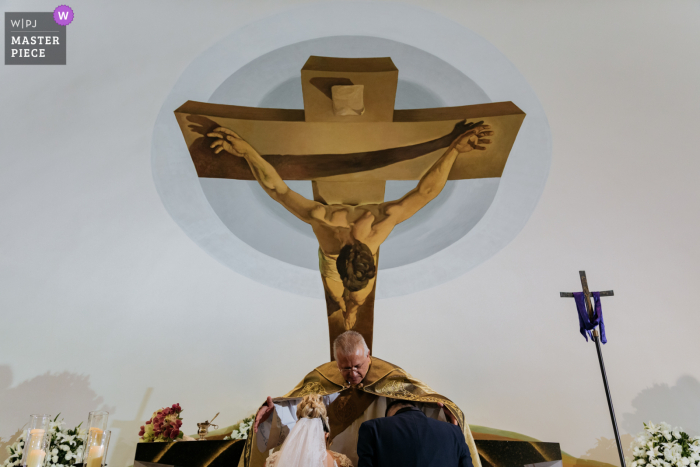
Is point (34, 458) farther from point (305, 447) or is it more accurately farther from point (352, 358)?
point (352, 358)

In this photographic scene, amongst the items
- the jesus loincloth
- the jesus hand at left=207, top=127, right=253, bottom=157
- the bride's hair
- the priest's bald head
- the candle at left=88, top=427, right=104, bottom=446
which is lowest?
the candle at left=88, top=427, right=104, bottom=446

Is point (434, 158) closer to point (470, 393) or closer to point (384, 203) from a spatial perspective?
point (384, 203)

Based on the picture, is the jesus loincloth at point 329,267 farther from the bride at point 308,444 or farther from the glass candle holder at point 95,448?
the glass candle holder at point 95,448

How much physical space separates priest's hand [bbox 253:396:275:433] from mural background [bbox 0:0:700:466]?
1.69 meters

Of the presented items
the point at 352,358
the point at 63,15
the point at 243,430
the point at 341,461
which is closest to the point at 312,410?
the point at 341,461

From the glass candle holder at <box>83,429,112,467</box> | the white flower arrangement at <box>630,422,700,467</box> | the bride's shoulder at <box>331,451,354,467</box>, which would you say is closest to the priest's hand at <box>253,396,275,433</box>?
the bride's shoulder at <box>331,451,354,467</box>

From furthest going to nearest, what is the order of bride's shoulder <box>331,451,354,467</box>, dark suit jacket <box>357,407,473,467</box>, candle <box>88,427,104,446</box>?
candle <box>88,427,104,446</box> → bride's shoulder <box>331,451,354,467</box> → dark suit jacket <box>357,407,473,467</box>

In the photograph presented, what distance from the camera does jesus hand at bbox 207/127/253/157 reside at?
5.36 meters

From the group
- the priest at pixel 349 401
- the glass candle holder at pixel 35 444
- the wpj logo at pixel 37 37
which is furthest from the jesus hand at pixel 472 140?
the wpj logo at pixel 37 37

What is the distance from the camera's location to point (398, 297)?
17.3ft

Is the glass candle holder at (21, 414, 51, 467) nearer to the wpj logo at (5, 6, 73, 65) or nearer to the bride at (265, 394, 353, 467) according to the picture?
the bride at (265, 394, 353, 467)

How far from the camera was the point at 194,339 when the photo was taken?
16.8ft

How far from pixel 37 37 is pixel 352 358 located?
537cm

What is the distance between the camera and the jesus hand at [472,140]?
535cm
